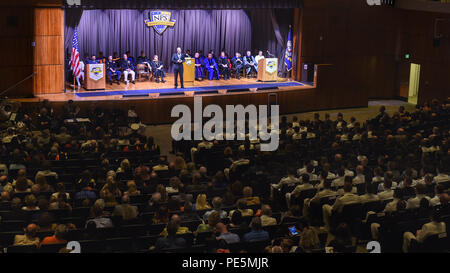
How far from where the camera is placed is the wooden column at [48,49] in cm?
1952

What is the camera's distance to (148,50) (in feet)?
81.8

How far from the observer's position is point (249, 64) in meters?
24.1

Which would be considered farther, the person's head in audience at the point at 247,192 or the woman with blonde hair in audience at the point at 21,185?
the woman with blonde hair in audience at the point at 21,185

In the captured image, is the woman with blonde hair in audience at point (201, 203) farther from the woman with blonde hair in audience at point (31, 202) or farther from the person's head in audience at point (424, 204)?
the person's head in audience at point (424, 204)

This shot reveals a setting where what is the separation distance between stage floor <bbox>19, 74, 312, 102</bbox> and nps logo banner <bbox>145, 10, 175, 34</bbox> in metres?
2.01

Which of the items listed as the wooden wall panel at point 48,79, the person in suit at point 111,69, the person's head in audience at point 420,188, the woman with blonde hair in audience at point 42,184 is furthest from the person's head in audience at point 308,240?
the person in suit at point 111,69

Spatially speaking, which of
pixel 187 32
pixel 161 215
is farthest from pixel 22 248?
pixel 187 32

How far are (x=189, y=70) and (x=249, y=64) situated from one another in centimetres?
282

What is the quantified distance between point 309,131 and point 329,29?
8821 millimetres

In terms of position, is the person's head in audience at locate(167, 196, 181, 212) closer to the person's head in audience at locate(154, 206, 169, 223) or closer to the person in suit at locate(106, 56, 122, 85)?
the person's head in audience at locate(154, 206, 169, 223)

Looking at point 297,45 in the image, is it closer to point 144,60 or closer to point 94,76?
point 144,60

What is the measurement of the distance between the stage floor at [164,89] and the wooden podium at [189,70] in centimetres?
20
